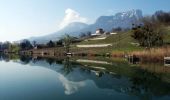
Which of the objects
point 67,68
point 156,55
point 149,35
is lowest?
point 67,68

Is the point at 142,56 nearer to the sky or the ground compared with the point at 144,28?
nearer to the ground

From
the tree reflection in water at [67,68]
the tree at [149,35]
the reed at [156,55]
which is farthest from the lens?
the tree at [149,35]

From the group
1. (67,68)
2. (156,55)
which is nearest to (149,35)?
(156,55)

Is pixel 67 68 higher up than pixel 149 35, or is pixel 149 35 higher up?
pixel 149 35

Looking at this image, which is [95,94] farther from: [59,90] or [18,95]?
[18,95]

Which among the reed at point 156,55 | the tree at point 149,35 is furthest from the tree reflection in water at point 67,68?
the tree at point 149,35

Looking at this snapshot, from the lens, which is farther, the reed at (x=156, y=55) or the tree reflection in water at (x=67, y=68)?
the reed at (x=156, y=55)

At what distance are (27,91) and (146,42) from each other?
68002mm

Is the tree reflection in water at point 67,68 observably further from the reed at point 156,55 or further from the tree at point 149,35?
the tree at point 149,35

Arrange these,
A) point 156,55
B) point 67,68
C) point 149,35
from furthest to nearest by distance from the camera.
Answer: point 149,35, point 156,55, point 67,68

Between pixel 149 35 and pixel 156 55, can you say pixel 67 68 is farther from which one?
Answer: pixel 149 35

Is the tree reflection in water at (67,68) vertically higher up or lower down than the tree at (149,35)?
lower down

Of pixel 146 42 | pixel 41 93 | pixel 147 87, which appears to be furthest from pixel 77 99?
pixel 146 42

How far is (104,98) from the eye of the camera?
2683cm
